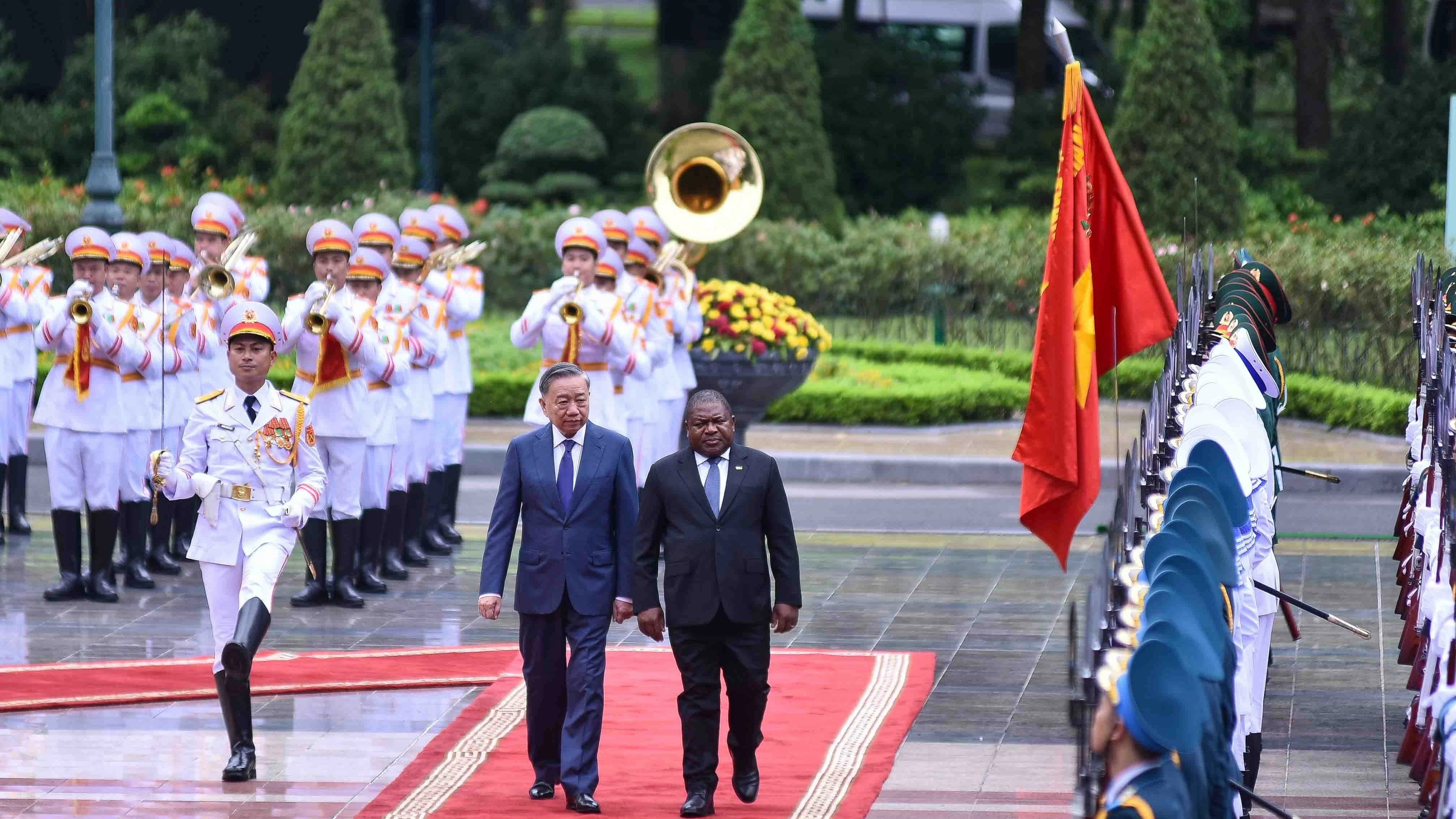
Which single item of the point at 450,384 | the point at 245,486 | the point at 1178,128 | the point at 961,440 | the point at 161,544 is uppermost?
the point at 1178,128

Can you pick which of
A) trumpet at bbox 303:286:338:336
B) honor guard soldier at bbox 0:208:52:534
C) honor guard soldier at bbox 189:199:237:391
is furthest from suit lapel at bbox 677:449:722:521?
honor guard soldier at bbox 0:208:52:534

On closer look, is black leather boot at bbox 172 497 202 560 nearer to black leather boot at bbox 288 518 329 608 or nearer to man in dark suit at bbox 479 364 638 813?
black leather boot at bbox 288 518 329 608

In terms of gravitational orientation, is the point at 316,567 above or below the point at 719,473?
below

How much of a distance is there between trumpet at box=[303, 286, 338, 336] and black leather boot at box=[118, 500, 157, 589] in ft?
5.29

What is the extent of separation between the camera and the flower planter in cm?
1516

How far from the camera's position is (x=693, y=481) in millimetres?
7559

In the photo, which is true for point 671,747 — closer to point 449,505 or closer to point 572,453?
point 572,453

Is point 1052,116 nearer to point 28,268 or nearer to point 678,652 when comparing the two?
point 28,268

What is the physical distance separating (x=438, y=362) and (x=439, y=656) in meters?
2.79

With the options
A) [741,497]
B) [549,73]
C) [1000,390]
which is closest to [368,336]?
[741,497]

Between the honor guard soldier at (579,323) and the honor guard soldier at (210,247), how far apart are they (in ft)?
5.57

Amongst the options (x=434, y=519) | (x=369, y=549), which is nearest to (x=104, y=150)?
(x=434, y=519)

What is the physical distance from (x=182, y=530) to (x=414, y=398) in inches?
65.3

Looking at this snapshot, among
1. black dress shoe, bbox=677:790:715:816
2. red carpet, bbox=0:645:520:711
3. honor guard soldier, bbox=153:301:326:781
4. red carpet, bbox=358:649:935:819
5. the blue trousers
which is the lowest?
red carpet, bbox=0:645:520:711
